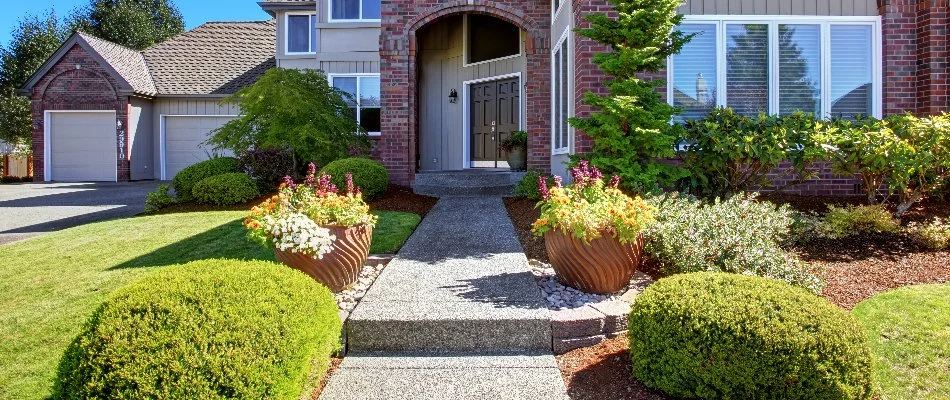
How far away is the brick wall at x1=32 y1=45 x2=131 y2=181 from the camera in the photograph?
18375mm

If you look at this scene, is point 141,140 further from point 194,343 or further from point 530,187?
point 194,343

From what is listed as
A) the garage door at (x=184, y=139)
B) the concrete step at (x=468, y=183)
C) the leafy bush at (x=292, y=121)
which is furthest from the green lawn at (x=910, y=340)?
the garage door at (x=184, y=139)

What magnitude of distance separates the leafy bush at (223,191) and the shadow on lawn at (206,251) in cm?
295

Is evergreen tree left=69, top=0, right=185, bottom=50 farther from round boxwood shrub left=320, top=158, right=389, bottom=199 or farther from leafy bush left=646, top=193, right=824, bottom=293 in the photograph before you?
leafy bush left=646, top=193, right=824, bottom=293

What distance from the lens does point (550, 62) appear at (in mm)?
11305

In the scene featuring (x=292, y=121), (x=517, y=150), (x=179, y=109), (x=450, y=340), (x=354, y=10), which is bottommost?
(x=450, y=340)

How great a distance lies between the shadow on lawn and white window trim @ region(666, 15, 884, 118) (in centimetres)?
551

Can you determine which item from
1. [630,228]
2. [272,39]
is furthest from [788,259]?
[272,39]

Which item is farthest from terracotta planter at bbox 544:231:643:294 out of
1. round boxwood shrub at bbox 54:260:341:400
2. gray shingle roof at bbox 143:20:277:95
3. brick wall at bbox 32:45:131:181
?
brick wall at bbox 32:45:131:181

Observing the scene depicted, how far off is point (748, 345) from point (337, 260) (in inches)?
119

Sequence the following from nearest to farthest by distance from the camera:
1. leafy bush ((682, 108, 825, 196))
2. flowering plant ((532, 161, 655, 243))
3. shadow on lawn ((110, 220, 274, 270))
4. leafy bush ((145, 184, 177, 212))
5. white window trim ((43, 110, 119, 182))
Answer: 1. flowering plant ((532, 161, 655, 243))
2. shadow on lawn ((110, 220, 274, 270))
3. leafy bush ((682, 108, 825, 196))
4. leafy bush ((145, 184, 177, 212))
5. white window trim ((43, 110, 119, 182))

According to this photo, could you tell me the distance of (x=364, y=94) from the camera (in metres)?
14.1

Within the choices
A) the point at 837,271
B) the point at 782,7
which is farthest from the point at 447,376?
the point at 782,7

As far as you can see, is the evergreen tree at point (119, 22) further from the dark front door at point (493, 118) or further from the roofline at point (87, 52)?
the dark front door at point (493, 118)
